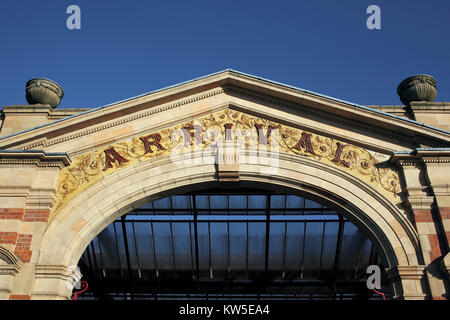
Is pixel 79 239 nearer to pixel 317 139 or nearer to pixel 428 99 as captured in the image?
pixel 317 139

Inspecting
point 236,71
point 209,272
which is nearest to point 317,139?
point 236,71

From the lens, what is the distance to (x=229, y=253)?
18516mm

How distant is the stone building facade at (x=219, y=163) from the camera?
9.42 metres

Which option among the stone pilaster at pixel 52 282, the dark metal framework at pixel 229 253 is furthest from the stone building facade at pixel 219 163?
the dark metal framework at pixel 229 253

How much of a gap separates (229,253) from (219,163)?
8597 mm

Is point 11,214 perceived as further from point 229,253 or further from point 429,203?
point 229,253

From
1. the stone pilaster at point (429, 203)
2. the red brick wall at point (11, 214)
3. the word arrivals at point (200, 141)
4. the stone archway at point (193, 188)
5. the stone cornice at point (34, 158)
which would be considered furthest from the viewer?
the word arrivals at point (200, 141)

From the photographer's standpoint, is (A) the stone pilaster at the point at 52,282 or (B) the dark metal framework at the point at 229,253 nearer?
(A) the stone pilaster at the point at 52,282

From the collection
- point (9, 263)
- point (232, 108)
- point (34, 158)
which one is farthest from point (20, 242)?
point (232, 108)

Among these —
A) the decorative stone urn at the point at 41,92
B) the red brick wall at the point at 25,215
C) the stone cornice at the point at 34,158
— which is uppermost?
the decorative stone urn at the point at 41,92

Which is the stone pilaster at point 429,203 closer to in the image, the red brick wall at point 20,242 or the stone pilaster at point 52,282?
the stone pilaster at point 52,282

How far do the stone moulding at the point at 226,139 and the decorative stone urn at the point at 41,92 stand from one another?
8.60 ft
